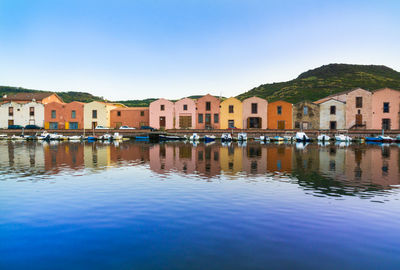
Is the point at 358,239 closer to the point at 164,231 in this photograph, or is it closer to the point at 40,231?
the point at 164,231

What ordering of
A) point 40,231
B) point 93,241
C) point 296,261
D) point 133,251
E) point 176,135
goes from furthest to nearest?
point 176,135
point 40,231
point 93,241
point 133,251
point 296,261

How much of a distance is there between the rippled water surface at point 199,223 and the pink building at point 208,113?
60.6 metres

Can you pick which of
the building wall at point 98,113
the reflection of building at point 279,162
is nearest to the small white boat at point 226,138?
the reflection of building at point 279,162

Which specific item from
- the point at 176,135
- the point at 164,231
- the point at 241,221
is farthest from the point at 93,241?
the point at 176,135

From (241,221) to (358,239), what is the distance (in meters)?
3.67

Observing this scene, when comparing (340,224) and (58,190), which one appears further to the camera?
(58,190)

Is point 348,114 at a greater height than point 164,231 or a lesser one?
greater

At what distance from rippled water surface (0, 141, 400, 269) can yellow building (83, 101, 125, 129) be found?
6724 centimetres

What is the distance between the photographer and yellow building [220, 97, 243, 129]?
78.6 meters

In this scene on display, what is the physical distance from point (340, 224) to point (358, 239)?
4.45 feet

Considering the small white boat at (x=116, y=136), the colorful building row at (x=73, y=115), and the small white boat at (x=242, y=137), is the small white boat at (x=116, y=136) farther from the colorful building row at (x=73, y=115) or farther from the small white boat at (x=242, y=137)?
the small white boat at (x=242, y=137)

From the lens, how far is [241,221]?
10453 millimetres

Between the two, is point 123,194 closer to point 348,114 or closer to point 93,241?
point 93,241

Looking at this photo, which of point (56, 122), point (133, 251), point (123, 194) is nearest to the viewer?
point (133, 251)
